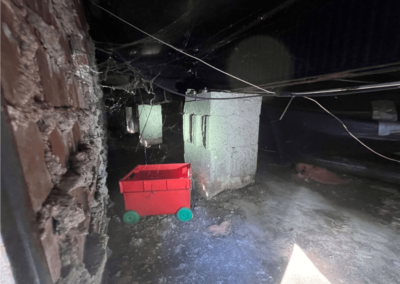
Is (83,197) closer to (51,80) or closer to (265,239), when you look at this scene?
(51,80)

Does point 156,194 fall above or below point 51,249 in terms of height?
below

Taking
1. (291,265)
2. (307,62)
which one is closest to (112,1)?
(307,62)

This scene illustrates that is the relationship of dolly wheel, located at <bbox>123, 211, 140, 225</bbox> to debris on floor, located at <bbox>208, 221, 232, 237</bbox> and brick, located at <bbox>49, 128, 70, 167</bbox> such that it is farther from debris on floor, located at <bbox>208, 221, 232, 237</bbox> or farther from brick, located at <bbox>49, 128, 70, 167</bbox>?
brick, located at <bbox>49, 128, 70, 167</bbox>

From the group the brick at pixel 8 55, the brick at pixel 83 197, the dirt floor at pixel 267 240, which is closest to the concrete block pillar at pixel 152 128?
the dirt floor at pixel 267 240

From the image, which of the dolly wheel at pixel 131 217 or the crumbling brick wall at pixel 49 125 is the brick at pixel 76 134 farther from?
the dolly wheel at pixel 131 217

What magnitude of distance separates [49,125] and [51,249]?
540 mm

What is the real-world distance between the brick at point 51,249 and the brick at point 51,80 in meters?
0.57

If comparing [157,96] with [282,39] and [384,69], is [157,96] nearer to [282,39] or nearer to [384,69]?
[282,39]

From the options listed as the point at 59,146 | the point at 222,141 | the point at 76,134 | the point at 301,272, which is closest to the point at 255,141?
the point at 222,141

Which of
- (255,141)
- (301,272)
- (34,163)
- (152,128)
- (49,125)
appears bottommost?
(301,272)

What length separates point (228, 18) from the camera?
1.90 meters

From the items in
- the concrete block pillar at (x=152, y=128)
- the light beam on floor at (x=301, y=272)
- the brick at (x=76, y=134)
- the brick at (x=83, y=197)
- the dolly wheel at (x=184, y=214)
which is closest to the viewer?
the brick at (x=83, y=197)

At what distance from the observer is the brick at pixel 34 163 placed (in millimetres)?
588

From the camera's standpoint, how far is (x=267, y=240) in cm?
248
